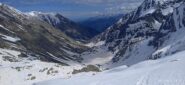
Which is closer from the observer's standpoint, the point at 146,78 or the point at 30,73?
the point at 146,78

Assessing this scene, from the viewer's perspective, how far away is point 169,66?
198ft

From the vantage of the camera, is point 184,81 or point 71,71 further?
point 71,71

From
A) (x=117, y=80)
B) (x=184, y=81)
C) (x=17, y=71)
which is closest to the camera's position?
(x=184, y=81)

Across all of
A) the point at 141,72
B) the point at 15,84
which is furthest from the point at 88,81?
the point at 15,84

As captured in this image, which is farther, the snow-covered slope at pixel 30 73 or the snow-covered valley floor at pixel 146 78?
the snow-covered slope at pixel 30 73

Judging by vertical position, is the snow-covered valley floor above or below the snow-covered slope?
below

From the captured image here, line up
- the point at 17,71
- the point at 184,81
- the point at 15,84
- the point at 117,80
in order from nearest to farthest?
the point at 184,81 → the point at 117,80 → the point at 15,84 → the point at 17,71

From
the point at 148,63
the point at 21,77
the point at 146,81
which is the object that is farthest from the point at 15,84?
the point at 146,81

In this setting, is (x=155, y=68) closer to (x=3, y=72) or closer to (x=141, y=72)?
(x=141, y=72)

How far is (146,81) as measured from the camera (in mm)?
52500

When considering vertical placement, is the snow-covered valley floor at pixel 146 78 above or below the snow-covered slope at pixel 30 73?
below

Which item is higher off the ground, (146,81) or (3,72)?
(3,72)

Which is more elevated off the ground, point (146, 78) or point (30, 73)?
point (30, 73)

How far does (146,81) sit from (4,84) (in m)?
41.7
